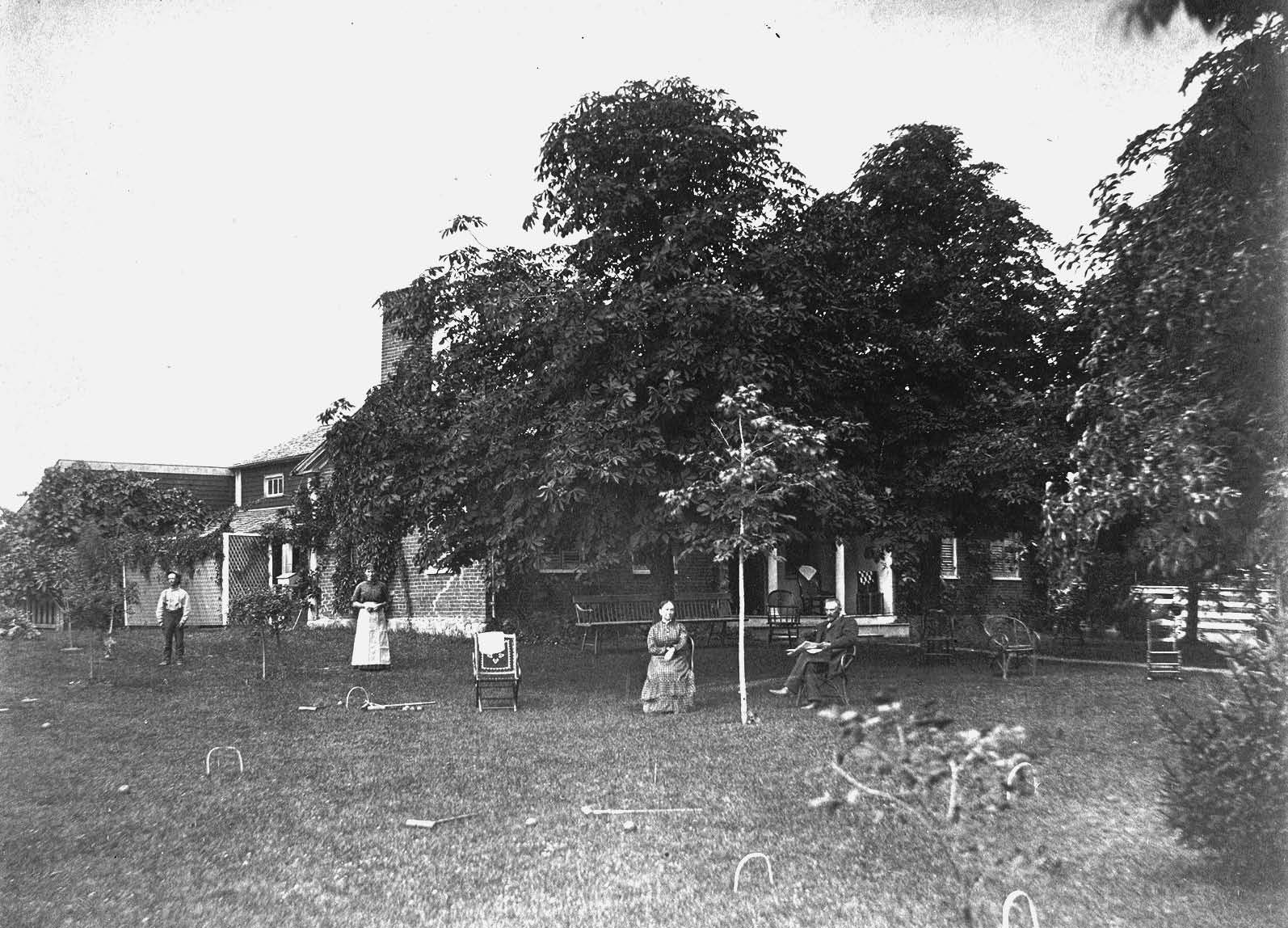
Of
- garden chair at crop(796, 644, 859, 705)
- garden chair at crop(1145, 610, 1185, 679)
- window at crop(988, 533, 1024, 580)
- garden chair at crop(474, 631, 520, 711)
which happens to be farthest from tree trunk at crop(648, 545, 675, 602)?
window at crop(988, 533, 1024, 580)

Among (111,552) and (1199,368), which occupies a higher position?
(1199,368)

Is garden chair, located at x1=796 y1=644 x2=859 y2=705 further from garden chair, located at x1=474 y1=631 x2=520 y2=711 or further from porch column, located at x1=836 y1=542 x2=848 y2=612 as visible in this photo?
porch column, located at x1=836 y1=542 x2=848 y2=612

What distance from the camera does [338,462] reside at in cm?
1596

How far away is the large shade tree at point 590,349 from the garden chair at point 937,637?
6059 millimetres

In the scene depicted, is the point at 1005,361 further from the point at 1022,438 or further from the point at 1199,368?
the point at 1199,368

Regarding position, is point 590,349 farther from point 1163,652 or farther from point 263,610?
point 1163,652

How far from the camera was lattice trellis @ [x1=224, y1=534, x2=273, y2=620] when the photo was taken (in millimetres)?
33156

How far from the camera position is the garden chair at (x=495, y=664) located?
13805 millimetres

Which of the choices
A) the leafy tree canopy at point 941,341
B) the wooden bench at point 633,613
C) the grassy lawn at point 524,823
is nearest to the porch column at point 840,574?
the wooden bench at point 633,613

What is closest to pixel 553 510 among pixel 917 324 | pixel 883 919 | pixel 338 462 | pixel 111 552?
pixel 338 462

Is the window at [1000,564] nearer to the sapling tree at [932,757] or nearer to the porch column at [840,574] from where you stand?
the porch column at [840,574]

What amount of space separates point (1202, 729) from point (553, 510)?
8.61 meters

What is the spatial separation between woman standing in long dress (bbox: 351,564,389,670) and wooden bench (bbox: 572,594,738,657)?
12.4 feet

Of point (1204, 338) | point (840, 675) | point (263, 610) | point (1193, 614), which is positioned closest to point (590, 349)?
point (840, 675)
